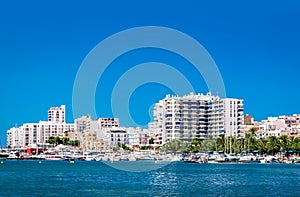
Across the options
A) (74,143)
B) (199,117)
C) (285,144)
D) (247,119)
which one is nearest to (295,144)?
(285,144)

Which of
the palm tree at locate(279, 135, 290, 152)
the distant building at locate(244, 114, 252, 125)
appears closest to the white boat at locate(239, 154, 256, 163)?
the palm tree at locate(279, 135, 290, 152)

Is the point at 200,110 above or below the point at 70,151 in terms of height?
above

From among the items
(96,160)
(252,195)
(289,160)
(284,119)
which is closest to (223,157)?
(289,160)

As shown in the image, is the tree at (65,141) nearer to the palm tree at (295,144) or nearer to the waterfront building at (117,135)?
the waterfront building at (117,135)

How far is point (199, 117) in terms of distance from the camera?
153 metres

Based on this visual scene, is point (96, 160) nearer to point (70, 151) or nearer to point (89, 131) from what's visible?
point (70, 151)

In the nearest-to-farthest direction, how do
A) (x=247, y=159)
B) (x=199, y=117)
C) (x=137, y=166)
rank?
(x=137, y=166), (x=247, y=159), (x=199, y=117)

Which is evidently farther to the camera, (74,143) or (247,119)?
(74,143)

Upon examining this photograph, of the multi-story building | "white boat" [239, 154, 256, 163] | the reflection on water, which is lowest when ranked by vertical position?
the reflection on water

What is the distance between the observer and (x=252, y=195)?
126 feet

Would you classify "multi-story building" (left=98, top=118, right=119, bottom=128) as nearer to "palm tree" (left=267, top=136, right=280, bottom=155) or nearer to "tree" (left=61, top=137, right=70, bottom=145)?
"tree" (left=61, top=137, right=70, bottom=145)

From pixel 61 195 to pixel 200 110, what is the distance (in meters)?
117

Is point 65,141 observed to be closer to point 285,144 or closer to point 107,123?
point 107,123

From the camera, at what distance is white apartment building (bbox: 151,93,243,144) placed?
492ft
